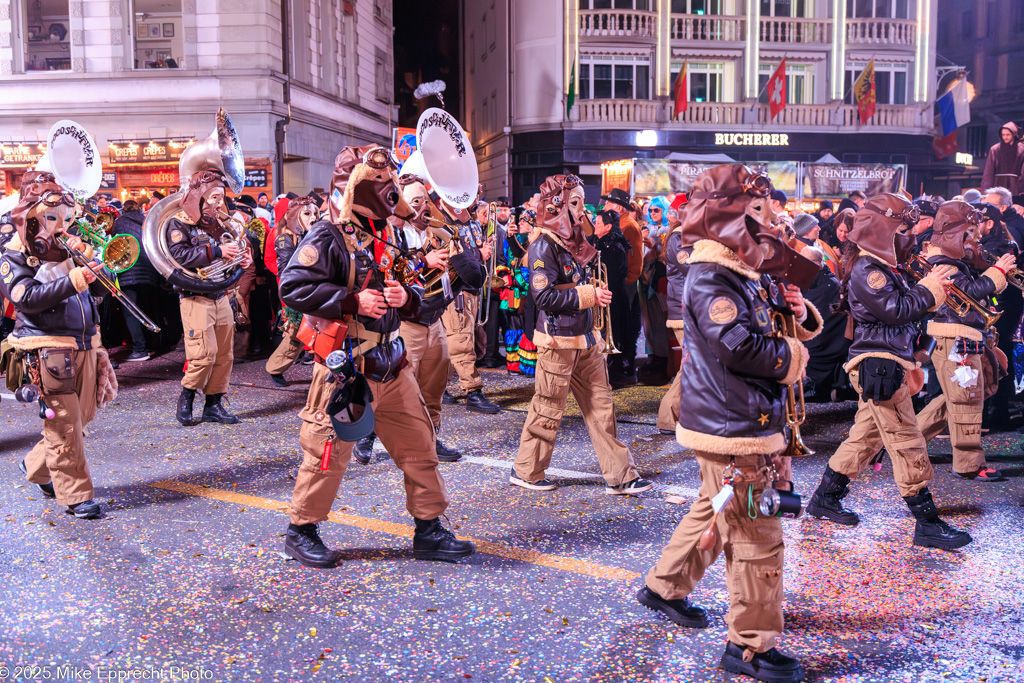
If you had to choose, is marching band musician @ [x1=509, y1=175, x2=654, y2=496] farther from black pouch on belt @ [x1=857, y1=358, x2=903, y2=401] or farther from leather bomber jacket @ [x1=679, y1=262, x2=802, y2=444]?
leather bomber jacket @ [x1=679, y1=262, x2=802, y2=444]

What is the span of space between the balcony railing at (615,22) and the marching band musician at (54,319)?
2744 cm

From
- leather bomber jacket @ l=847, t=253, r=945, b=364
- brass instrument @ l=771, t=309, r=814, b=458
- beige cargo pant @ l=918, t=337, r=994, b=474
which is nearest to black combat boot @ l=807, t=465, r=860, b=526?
leather bomber jacket @ l=847, t=253, r=945, b=364

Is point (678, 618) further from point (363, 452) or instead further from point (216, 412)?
point (216, 412)

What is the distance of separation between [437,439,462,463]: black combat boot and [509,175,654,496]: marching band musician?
935 millimetres

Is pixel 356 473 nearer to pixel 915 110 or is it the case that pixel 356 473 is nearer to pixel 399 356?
pixel 399 356

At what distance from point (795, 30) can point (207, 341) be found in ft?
95.4

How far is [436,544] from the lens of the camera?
4680 mm

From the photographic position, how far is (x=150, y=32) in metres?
22.0

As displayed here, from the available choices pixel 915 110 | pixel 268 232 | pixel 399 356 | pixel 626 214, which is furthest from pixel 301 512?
pixel 915 110

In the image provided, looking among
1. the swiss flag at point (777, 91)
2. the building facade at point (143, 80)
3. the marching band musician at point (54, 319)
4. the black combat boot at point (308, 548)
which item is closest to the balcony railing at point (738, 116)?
the swiss flag at point (777, 91)

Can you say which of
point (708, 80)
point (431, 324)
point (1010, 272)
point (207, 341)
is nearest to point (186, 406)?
point (207, 341)

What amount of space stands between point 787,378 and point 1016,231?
19.1ft

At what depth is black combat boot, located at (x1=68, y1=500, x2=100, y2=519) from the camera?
5363 mm

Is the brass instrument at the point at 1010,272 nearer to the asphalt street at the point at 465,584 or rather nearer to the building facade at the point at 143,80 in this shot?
the asphalt street at the point at 465,584
